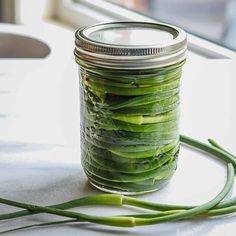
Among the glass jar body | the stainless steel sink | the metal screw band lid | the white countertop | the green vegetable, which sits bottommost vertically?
the stainless steel sink

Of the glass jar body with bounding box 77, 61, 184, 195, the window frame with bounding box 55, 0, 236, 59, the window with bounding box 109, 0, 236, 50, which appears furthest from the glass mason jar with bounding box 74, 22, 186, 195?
the window frame with bounding box 55, 0, 236, 59

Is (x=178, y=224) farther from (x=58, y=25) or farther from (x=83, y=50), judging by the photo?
(x=58, y=25)

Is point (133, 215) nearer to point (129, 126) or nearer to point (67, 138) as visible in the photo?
point (129, 126)

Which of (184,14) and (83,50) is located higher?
(83,50)

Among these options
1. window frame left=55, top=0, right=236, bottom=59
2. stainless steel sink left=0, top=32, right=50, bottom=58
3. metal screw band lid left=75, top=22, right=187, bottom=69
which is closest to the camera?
metal screw band lid left=75, top=22, right=187, bottom=69

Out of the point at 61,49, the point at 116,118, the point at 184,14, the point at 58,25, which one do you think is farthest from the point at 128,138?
the point at 184,14

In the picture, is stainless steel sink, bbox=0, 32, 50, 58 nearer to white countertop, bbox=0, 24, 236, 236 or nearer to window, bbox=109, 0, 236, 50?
white countertop, bbox=0, 24, 236, 236

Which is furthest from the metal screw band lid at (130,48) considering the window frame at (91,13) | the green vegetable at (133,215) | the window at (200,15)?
the window frame at (91,13)

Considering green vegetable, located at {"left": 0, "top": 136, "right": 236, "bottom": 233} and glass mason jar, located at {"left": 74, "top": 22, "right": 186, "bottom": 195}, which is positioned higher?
glass mason jar, located at {"left": 74, "top": 22, "right": 186, "bottom": 195}
